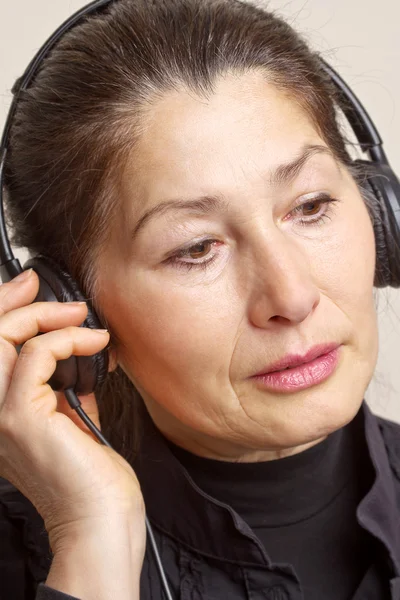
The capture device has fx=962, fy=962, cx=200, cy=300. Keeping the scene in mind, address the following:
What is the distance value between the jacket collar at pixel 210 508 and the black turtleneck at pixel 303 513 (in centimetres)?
5

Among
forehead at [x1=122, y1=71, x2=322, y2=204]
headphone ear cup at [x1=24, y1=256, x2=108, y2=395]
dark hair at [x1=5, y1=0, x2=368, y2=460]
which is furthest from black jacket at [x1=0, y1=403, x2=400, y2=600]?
forehead at [x1=122, y1=71, x2=322, y2=204]

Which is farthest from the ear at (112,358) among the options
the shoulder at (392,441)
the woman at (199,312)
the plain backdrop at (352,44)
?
the plain backdrop at (352,44)

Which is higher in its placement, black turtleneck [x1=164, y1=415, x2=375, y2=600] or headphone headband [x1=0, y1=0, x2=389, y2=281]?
headphone headband [x1=0, y1=0, x2=389, y2=281]

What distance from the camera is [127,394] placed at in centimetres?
→ 198

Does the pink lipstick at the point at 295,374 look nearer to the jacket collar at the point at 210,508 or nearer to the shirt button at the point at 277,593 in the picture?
the jacket collar at the point at 210,508

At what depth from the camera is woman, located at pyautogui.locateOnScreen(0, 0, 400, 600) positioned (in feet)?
5.08

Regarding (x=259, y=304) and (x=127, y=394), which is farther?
(x=127, y=394)

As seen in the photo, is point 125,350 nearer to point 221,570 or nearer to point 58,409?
point 58,409

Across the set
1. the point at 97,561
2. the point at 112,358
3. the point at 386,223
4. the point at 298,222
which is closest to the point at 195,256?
the point at 298,222

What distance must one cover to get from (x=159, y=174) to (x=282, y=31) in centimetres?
43

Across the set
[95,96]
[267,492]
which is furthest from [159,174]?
[267,492]

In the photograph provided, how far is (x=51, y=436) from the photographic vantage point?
1.59 m

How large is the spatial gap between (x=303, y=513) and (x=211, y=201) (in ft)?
2.05

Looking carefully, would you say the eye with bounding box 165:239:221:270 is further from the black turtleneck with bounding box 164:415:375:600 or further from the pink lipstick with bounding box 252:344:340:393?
the black turtleneck with bounding box 164:415:375:600
